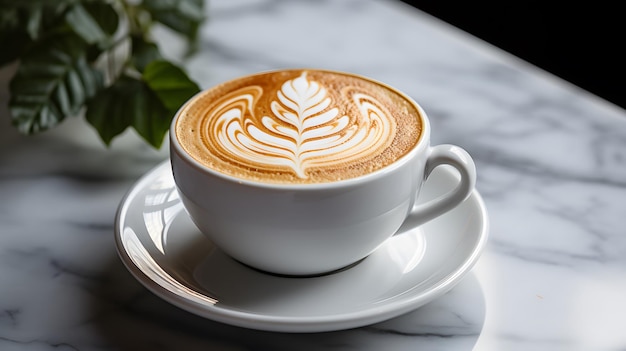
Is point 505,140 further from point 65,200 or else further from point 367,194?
point 65,200

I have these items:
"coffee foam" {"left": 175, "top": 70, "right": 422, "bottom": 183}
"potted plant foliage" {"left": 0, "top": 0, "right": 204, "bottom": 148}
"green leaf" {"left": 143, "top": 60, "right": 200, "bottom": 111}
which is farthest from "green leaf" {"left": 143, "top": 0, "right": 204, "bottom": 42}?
"coffee foam" {"left": 175, "top": 70, "right": 422, "bottom": 183}

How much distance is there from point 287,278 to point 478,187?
0.31 metres

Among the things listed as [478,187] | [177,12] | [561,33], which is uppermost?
[177,12]

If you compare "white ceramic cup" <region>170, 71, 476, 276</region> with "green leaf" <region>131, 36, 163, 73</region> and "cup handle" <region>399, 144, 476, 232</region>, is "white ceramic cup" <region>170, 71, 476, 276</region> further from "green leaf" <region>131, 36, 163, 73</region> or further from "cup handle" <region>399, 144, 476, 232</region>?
"green leaf" <region>131, 36, 163, 73</region>

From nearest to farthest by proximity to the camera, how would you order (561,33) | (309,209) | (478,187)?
(309,209)
(478,187)
(561,33)

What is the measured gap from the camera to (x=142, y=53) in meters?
0.98

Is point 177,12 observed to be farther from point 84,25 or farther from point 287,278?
point 287,278

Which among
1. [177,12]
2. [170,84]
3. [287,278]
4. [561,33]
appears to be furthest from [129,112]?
[561,33]

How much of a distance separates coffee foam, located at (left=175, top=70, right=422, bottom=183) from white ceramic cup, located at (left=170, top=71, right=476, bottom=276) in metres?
0.02

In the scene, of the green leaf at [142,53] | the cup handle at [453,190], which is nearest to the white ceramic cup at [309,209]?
the cup handle at [453,190]

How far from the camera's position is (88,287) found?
2.38 ft

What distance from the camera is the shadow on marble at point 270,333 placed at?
0.65 meters

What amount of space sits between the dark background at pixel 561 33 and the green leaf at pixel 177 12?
1.09 metres

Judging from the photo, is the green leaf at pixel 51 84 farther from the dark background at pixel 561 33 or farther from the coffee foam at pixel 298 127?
the dark background at pixel 561 33
